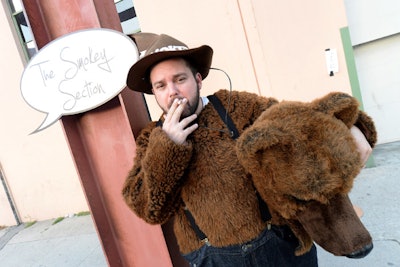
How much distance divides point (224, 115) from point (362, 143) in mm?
603

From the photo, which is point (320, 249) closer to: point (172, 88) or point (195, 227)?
point (195, 227)

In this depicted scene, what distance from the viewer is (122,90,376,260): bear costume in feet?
3.22

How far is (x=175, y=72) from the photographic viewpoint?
140 cm

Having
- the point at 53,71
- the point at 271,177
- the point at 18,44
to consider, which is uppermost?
the point at 18,44

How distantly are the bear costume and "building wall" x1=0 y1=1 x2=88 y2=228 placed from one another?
3.95 m

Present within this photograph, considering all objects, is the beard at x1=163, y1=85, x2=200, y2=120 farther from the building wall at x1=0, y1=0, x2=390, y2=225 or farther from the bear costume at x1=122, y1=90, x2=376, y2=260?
the building wall at x1=0, y1=0, x2=390, y2=225

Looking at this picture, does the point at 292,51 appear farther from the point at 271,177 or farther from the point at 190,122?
the point at 271,177

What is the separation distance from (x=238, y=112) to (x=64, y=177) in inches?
172

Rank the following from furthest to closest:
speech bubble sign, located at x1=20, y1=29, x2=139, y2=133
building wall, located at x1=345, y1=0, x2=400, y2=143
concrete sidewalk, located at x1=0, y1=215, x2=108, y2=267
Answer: building wall, located at x1=345, y1=0, x2=400, y2=143
concrete sidewalk, located at x1=0, y1=215, x2=108, y2=267
speech bubble sign, located at x1=20, y1=29, x2=139, y2=133

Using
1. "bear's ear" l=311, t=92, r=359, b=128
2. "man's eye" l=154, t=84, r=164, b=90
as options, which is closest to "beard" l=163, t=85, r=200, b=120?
"man's eye" l=154, t=84, r=164, b=90

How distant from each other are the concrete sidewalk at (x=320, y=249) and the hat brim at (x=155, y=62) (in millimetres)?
2126

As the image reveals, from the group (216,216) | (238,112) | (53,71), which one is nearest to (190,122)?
(238,112)

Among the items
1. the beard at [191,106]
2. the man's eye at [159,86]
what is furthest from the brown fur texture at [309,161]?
the man's eye at [159,86]

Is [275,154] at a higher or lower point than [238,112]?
lower
